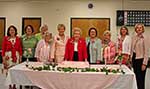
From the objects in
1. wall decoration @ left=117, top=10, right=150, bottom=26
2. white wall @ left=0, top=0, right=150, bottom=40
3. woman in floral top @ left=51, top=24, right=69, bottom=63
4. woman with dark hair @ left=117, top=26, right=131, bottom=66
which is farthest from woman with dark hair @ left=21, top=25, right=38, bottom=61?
wall decoration @ left=117, top=10, right=150, bottom=26

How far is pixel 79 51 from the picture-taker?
505 cm

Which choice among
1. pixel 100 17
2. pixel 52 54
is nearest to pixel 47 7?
pixel 100 17

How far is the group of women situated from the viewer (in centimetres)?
493

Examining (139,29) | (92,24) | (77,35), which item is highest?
(92,24)

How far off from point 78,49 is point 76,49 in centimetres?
4

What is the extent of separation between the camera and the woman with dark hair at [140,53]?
4809 mm

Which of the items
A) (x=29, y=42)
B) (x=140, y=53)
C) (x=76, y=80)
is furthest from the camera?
(x=29, y=42)

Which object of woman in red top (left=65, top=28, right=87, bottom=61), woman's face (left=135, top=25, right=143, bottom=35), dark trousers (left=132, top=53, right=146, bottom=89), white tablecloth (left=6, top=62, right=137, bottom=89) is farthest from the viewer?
woman in red top (left=65, top=28, right=87, bottom=61)

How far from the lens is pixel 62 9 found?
9.15 m

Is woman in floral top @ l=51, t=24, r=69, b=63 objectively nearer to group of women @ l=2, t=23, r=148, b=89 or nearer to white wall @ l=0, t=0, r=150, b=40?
group of women @ l=2, t=23, r=148, b=89

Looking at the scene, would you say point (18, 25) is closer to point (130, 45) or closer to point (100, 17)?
point (100, 17)

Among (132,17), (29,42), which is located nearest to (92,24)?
(132,17)

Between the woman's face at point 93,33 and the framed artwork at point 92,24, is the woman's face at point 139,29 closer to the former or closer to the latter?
the woman's face at point 93,33

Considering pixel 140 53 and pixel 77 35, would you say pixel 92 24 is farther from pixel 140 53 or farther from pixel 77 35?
pixel 140 53
